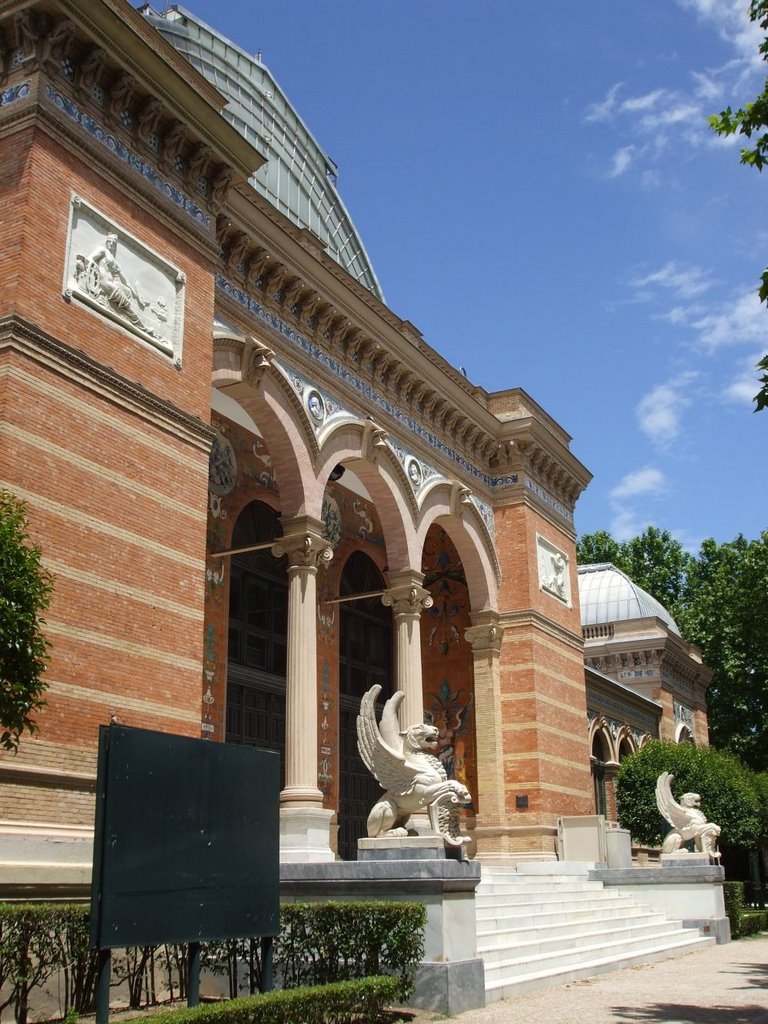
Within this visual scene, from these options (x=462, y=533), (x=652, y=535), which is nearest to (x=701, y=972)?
(x=462, y=533)

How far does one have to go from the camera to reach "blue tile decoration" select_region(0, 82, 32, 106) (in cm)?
1260

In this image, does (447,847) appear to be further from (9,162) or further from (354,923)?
(9,162)

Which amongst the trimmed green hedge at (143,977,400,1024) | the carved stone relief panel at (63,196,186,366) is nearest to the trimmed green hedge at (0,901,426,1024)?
the trimmed green hedge at (143,977,400,1024)

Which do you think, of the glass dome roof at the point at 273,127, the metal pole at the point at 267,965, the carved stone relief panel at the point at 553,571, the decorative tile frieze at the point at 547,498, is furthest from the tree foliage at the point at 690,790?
the metal pole at the point at 267,965

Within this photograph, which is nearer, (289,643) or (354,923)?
(354,923)

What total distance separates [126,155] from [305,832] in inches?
380

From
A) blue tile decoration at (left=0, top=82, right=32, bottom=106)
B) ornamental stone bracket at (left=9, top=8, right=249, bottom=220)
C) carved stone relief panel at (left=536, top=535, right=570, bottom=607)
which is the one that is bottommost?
carved stone relief panel at (left=536, top=535, right=570, bottom=607)

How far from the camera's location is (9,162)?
12406mm

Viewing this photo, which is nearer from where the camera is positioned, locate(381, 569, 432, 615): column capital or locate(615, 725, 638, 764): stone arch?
locate(381, 569, 432, 615): column capital

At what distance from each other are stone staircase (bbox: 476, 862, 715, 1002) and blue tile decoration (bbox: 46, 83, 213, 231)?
1022 cm

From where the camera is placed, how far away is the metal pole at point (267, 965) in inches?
323

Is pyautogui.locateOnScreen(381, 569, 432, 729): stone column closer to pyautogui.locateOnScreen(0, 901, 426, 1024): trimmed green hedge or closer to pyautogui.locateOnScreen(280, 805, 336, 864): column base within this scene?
pyautogui.locateOnScreen(280, 805, 336, 864): column base

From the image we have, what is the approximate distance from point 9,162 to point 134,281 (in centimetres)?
201

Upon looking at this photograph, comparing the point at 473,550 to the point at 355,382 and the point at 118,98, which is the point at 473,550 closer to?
the point at 355,382
